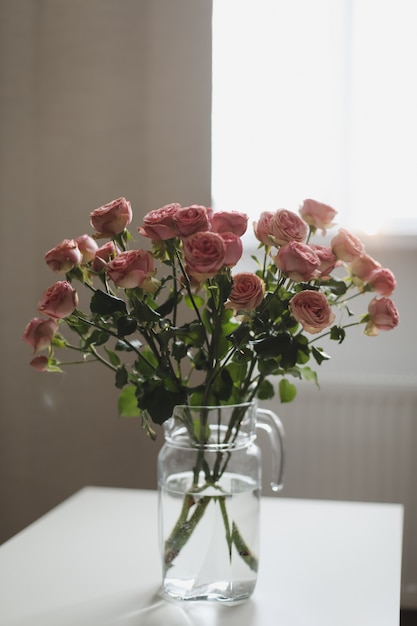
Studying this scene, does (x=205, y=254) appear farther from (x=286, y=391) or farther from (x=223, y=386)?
(x=286, y=391)

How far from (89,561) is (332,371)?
136 cm

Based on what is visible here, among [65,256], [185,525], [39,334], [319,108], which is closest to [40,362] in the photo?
[39,334]

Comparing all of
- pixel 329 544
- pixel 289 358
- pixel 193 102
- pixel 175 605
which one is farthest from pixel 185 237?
pixel 193 102

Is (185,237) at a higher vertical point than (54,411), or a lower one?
higher

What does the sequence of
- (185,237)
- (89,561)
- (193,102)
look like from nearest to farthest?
(185,237)
(89,561)
(193,102)

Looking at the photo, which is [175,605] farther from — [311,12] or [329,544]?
[311,12]

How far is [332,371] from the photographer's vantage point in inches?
97.0

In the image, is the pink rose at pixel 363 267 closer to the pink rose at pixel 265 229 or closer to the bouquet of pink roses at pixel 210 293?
the bouquet of pink roses at pixel 210 293

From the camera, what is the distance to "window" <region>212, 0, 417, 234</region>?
2393 millimetres

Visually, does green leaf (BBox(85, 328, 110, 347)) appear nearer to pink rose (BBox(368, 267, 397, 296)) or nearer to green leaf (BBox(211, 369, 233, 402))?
green leaf (BBox(211, 369, 233, 402))

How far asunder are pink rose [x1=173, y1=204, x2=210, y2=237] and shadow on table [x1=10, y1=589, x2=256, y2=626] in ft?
1.55

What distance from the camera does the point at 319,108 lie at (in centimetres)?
244

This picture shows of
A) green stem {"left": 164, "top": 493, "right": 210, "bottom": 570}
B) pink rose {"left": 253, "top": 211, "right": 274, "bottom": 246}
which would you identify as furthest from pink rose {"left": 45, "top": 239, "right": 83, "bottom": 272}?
green stem {"left": 164, "top": 493, "right": 210, "bottom": 570}

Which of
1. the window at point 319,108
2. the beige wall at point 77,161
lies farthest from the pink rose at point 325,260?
the window at point 319,108
